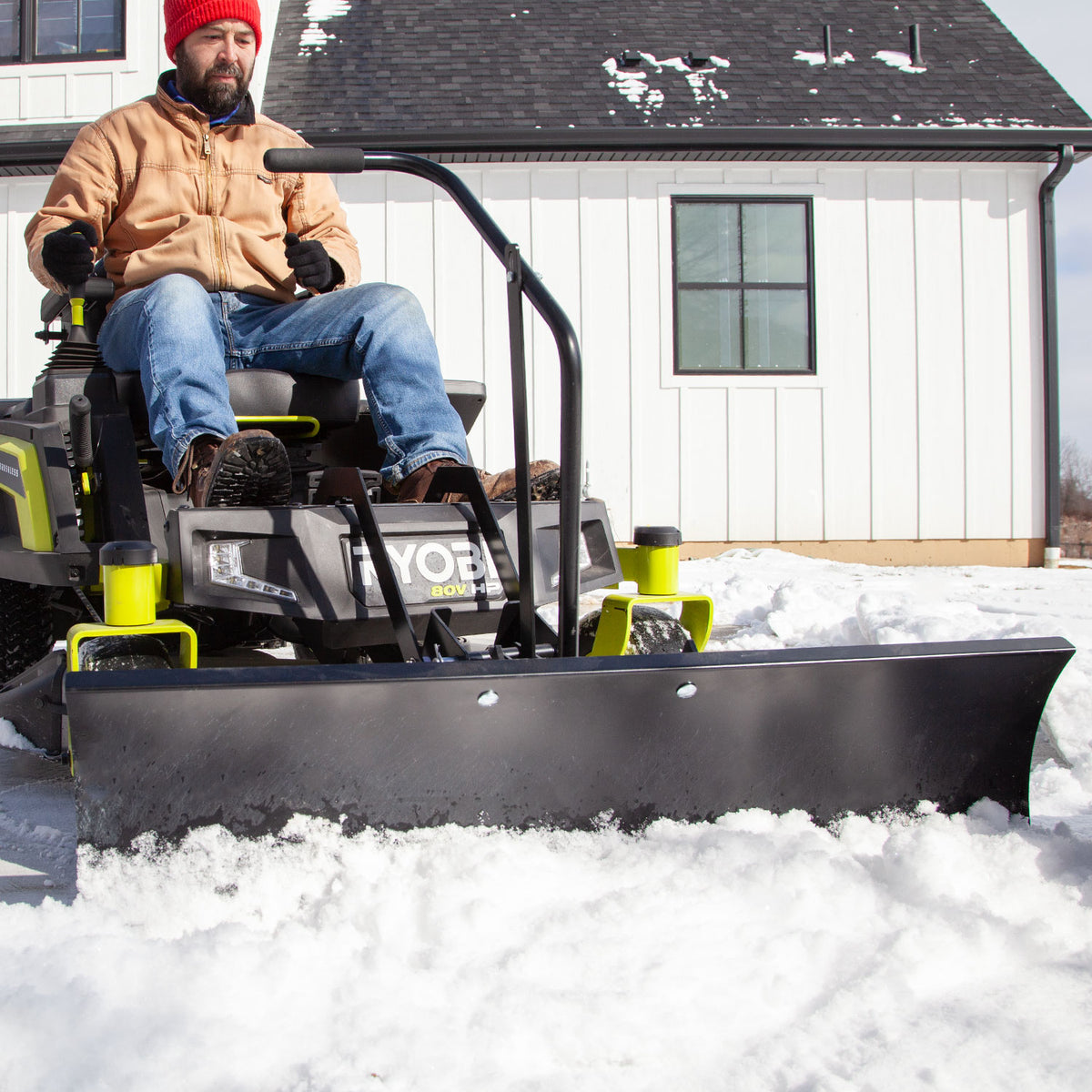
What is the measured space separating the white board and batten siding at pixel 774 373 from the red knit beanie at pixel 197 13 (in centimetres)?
417

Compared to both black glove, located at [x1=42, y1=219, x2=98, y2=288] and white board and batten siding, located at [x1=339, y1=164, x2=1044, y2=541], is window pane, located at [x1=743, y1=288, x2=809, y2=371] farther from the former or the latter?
black glove, located at [x1=42, y1=219, x2=98, y2=288]

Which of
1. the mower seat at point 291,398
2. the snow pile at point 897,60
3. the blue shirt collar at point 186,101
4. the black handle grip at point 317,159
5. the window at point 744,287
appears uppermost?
the snow pile at point 897,60

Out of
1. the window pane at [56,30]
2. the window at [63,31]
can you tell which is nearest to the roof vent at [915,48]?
the window at [63,31]

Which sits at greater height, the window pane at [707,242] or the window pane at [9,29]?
the window pane at [9,29]

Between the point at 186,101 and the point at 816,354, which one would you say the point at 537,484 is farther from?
the point at 816,354

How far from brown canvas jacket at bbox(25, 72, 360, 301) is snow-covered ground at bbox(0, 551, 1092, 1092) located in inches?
59.1

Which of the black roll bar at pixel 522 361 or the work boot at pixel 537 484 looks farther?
the work boot at pixel 537 484

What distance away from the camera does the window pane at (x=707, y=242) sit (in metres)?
6.94

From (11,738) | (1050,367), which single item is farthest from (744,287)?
(11,738)

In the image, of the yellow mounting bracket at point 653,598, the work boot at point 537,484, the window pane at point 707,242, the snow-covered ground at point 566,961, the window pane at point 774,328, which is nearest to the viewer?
the snow-covered ground at point 566,961

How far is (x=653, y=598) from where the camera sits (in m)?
2.20

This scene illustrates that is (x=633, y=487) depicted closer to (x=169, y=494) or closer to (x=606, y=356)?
(x=606, y=356)

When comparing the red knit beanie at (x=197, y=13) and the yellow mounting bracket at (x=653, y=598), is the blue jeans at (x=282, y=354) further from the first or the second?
the red knit beanie at (x=197, y=13)

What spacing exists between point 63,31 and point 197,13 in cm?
564
